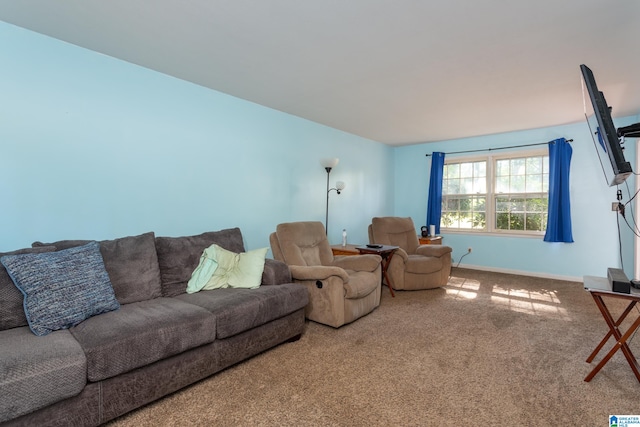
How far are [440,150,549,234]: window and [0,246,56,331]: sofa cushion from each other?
580 cm

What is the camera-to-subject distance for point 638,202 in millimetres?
4219

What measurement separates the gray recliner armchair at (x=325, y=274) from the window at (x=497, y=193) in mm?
3079

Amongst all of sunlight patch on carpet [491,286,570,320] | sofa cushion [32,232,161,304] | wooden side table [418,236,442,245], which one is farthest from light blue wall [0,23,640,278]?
sunlight patch on carpet [491,286,570,320]

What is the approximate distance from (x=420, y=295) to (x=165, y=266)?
2.98m

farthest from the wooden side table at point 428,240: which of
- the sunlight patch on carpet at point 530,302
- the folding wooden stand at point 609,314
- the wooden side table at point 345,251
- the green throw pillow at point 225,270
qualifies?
the green throw pillow at point 225,270

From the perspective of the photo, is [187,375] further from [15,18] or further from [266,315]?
[15,18]

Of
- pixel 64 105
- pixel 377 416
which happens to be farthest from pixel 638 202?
pixel 64 105

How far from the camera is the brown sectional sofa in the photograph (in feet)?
4.64

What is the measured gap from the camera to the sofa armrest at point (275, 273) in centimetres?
274

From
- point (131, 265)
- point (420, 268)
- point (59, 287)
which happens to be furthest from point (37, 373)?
point (420, 268)

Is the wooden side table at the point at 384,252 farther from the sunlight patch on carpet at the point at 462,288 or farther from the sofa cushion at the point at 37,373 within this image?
the sofa cushion at the point at 37,373

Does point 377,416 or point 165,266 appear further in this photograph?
point 165,266

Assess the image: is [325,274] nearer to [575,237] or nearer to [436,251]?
[436,251]

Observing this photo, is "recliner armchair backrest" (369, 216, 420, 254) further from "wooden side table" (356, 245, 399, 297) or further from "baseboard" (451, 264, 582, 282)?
"baseboard" (451, 264, 582, 282)
